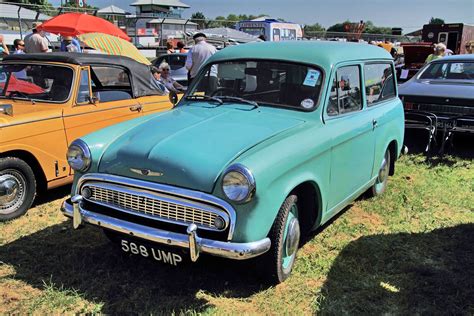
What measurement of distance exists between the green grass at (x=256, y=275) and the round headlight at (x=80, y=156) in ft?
2.74

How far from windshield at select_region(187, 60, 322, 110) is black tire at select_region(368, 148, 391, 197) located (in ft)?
5.69

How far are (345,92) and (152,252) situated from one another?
2289 mm

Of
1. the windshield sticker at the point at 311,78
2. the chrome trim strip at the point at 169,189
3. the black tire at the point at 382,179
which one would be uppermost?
the windshield sticker at the point at 311,78

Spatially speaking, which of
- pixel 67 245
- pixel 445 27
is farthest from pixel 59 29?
pixel 445 27

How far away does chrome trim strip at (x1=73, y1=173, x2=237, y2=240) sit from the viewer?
2.90 m

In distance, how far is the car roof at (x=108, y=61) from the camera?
5242 mm

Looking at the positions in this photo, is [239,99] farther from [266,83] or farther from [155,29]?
[155,29]

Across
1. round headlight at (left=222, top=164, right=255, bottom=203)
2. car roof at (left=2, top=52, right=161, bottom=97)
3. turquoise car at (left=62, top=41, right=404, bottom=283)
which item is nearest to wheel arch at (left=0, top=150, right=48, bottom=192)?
car roof at (left=2, top=52, right=161, bottom=97)

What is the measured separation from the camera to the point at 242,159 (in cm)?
301

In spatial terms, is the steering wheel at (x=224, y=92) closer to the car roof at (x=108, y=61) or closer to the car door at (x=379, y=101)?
the car door at (x=379, y=101)

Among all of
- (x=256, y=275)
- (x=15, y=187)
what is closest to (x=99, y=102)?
(x=15, y=187)

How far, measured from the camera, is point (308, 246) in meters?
4.18

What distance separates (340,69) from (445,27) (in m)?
20.8

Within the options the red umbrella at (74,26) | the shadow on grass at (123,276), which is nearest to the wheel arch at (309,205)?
the shadow on grass at (123,276)
